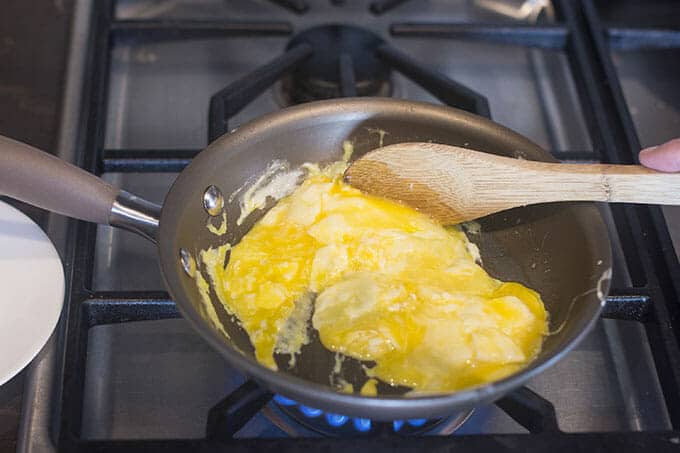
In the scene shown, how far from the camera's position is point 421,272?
83 cm

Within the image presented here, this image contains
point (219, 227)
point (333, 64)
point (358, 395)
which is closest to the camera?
point (358, 395)

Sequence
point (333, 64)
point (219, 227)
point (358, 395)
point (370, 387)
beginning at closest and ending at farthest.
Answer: point (358, 395), point (370, 387), point (219, 227), point (333, 64)

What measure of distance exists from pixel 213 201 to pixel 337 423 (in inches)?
10.6

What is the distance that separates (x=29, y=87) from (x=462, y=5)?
699mm

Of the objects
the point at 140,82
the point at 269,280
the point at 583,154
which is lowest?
the point at 269,280

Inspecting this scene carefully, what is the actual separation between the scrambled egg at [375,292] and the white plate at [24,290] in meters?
0.16

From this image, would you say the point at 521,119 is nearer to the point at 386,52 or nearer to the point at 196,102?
the point at 386,52

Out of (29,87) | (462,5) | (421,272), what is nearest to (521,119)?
(462,5)

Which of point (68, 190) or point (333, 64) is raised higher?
point (333, 64)

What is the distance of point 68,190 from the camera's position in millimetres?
737

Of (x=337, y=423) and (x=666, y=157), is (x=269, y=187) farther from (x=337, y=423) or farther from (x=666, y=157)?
(x=666, y=157)

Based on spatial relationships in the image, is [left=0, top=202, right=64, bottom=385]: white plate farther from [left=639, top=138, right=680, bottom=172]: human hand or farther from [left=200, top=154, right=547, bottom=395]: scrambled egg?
[left=639, top=138, right=680, bottom=172]: human hand

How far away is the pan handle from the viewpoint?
736 millimetres

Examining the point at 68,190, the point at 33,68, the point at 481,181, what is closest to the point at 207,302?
the point at 68,190
